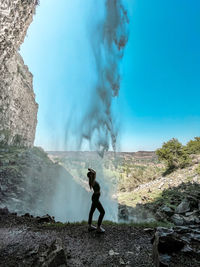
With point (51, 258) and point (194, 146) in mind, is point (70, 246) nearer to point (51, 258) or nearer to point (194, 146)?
point (51, 258)

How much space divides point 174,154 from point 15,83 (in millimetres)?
34782

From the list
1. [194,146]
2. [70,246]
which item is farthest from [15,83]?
[194,146]

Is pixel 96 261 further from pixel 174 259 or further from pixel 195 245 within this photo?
pixel 195 245

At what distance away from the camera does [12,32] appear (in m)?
10.9

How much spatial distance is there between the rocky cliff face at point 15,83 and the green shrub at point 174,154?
98.9 feet

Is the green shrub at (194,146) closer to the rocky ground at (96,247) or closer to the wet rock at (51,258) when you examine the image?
the rocky ground at (96,247)

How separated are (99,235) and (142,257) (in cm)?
173

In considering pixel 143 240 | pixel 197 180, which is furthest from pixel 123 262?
pixel 197 180

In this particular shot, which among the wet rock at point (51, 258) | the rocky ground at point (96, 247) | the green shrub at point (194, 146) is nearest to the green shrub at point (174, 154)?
the green shrub at point (194, 146)

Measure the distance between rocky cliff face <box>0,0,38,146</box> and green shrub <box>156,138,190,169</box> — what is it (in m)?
30.2

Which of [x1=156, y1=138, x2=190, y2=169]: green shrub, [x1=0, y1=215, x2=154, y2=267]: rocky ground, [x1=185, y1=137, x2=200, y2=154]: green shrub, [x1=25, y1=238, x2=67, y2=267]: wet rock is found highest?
[x1=185, y1=137, x2=200, y2=154]: green shrub

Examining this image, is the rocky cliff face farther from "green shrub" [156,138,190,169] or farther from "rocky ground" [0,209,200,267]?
"green shrub" [156,138,190,169]

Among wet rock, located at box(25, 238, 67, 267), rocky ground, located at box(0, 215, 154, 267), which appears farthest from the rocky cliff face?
wet rock, located at box(25, 238, 67, 267)

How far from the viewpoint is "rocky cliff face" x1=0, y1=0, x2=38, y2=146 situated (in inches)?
400
